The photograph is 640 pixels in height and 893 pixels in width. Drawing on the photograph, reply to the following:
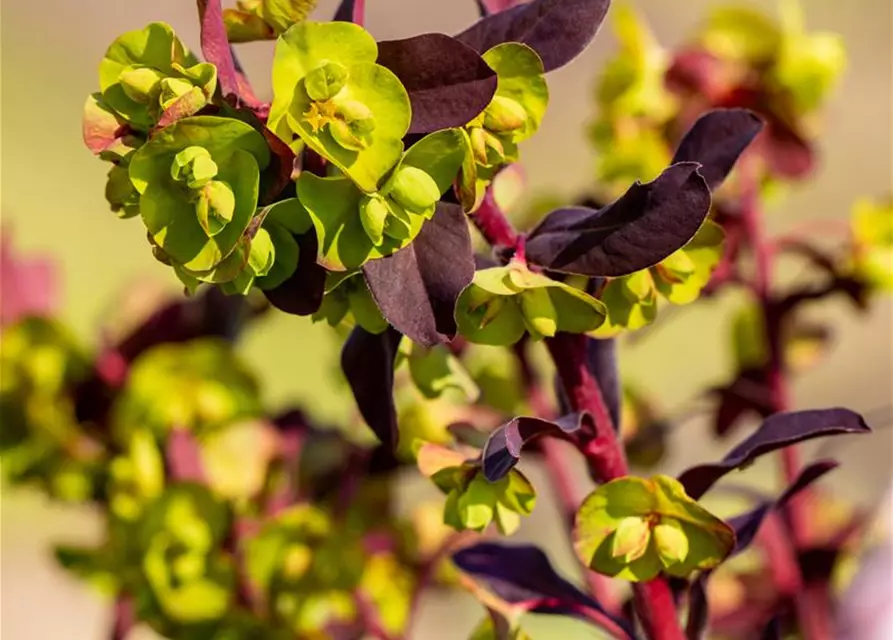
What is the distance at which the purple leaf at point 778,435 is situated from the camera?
0.43 m

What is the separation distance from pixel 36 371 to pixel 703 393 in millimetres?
453

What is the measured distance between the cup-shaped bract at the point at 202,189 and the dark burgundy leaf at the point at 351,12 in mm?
73

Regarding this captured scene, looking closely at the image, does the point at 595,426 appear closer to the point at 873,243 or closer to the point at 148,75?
the point at 148,75

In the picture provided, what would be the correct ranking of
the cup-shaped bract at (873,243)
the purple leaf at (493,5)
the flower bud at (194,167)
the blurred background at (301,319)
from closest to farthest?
the flower bud at (194,167) < the purple leaf at (493,5) < the cup-shaped bract at (873,243) < the blurred background at (301,319)

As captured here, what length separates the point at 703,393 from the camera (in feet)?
2.44

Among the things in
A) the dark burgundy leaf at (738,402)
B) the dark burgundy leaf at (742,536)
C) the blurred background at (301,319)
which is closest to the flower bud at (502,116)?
the dark burgundy leaf at (742,536)

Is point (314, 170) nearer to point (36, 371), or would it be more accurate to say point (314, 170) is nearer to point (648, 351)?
point (36, 371)

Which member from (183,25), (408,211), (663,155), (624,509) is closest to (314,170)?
(408,211)

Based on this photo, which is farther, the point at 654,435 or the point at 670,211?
the point at 654,435

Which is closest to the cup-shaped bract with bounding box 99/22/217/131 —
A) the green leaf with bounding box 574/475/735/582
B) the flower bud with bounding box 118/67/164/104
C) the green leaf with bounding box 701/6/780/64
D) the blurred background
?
the flower bud with bounding box 118/67/164/104

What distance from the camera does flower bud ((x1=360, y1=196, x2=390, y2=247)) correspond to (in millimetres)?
375

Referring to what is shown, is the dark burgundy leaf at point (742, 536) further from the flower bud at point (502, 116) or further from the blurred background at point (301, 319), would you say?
the blurred background at point (301, 319)

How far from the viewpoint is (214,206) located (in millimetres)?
372

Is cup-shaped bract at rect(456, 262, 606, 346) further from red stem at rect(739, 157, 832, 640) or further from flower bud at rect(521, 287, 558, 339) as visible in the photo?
red stem at rect(739, 157, 832, 640)
